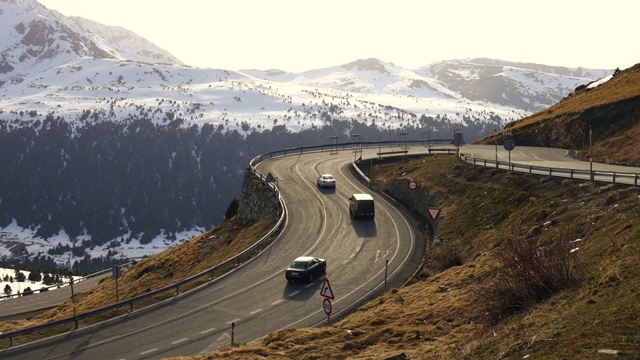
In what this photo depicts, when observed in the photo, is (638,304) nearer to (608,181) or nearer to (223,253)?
(608,181)

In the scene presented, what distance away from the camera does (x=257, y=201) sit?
60.4 metres

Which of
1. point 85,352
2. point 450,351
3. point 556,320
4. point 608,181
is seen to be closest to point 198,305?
point 85,352

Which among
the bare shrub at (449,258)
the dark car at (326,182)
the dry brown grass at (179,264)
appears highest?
the dark car at (326,182)

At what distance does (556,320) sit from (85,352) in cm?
1976

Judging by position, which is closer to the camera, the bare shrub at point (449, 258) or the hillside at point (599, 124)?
the bare shrub at point (449, 258)

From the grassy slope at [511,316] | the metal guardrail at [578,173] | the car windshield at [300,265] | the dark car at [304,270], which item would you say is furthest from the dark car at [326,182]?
the car windshield at [300,265]

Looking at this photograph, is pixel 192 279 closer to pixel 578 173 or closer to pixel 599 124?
pixel 578 173

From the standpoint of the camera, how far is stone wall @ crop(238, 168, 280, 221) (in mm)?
56500

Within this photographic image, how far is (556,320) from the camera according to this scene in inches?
627

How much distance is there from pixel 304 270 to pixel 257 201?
26.1 m

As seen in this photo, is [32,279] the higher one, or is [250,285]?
[250,285]

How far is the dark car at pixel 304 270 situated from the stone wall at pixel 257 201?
17.4 m

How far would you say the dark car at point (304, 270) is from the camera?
34963 millimetres

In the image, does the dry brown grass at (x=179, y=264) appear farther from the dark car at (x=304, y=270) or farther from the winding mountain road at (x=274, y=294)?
the dark car at (x=304, y=270)
